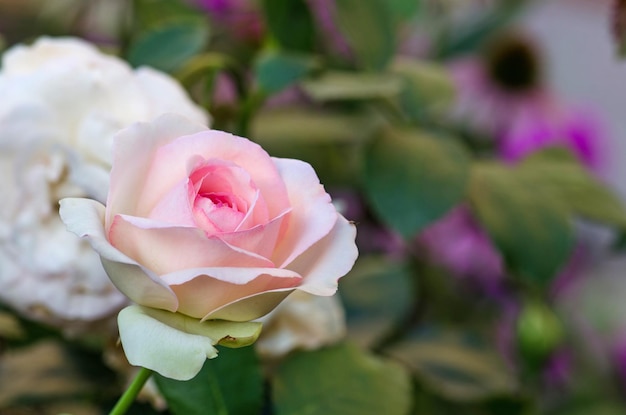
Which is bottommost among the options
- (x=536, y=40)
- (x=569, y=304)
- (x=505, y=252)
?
(x=569, y=304)

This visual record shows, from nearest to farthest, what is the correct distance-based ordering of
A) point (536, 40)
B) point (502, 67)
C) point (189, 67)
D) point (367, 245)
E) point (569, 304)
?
point (189, 67) < point (367, 245) < point (569, 304) < point (502, 67) < point (536, 40)

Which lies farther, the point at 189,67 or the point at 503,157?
the point at 503,157

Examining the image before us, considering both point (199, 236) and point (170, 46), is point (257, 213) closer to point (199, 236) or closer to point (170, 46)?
point (199, 236)

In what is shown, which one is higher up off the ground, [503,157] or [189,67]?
[189,67]

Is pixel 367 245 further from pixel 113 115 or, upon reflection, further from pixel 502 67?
pixel 502 67

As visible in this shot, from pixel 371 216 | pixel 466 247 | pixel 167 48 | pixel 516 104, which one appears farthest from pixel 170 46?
pixel 516 104

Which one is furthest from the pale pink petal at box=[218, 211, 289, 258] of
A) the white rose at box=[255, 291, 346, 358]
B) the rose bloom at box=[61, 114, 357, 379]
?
the white rose at box=[255, 291, 346, 358]

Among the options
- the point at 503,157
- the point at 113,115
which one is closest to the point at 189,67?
the point at 113,115

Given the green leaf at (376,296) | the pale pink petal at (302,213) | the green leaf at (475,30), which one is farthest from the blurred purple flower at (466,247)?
the pale pink petal at (302,213)
